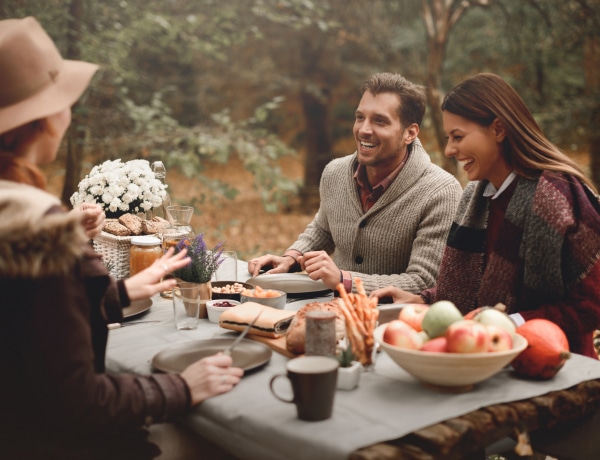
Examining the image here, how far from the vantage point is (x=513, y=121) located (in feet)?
7.16

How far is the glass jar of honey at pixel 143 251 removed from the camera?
2502 mm

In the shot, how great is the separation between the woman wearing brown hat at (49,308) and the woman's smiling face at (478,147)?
3.94 ft

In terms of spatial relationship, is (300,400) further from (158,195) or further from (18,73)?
(158,195)

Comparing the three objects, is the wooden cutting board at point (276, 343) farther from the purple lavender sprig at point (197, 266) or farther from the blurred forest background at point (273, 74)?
the blurred forest background at point (273, 74)

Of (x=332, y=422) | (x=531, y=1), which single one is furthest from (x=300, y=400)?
(x=531, y=1)

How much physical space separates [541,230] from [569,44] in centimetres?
558

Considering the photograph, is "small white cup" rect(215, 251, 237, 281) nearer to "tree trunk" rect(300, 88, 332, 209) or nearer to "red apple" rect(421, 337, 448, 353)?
"red apple" rect(421, 337, 448, 353)

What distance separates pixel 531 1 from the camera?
655 cm

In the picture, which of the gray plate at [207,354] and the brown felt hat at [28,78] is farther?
the gray plate at [207,354]

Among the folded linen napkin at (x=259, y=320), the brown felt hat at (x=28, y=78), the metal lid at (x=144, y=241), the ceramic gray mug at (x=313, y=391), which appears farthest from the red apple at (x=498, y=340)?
the metal lid at (x=144, y=241)

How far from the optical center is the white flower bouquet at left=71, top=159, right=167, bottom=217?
9.20 ft

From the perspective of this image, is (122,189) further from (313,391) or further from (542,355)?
(542,355)

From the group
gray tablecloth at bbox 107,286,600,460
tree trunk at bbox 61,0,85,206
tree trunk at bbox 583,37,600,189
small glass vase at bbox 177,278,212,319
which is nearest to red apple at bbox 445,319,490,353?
gray tablecloth at bbox 107,286,600,460

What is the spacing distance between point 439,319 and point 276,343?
0.52 m
